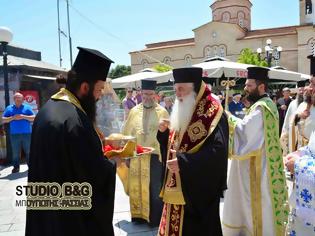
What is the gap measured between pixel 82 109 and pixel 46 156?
0.39m

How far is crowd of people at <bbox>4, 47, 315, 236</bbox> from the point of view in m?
2.29

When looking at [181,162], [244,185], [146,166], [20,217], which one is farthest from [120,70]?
[181,162]

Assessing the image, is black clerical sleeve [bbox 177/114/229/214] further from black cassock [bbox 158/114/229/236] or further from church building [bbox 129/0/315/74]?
church building [bbox 129/0/315/74]

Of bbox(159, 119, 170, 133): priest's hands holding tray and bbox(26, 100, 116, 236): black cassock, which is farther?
bbox(159, 119, 170, 133): priest's hands holding tray

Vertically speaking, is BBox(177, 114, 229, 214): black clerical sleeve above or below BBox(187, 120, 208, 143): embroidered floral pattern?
below

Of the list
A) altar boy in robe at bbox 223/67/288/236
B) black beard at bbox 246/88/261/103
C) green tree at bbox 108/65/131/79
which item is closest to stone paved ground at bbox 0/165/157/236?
altar boy in robe at bbox 223/67/288/236

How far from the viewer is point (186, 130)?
10.6 ft

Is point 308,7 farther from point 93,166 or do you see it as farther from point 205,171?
point 93,166

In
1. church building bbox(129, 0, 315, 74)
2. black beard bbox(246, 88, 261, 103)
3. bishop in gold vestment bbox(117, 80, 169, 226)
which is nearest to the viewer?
black beard bbox(246, 88, 261, 103)

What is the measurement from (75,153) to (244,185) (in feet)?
7.77

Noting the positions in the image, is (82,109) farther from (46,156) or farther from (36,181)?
(36,181)

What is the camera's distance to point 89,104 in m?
2.49

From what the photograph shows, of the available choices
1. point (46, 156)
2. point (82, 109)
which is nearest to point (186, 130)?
point (82, 109)

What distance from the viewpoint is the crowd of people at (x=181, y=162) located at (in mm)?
2289
